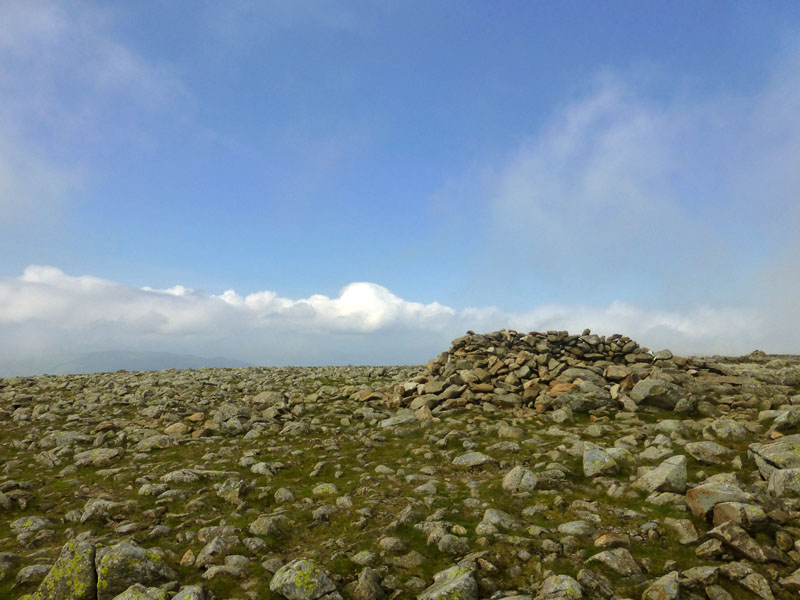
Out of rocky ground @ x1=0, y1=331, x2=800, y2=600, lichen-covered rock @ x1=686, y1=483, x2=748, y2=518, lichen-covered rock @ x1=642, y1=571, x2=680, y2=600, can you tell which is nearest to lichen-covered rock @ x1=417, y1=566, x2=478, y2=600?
rocky ground @ x1=0, y1=331, x2=800, y2=600

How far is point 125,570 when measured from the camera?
22.6ft

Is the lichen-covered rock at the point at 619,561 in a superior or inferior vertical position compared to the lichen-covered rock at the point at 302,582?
superior

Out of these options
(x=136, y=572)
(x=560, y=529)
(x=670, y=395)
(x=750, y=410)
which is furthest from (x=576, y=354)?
Answer: (x=136, y=572)

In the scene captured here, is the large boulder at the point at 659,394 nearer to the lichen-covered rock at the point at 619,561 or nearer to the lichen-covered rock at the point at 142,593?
the lichen-covered rock at the point at 619,561

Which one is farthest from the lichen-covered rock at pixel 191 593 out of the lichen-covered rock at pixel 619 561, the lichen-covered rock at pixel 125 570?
the lichen-covered rock at pixel 619 561

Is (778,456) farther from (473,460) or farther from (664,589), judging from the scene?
(473,460)

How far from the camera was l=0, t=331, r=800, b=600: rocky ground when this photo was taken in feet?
22.1

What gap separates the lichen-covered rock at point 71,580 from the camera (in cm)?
659

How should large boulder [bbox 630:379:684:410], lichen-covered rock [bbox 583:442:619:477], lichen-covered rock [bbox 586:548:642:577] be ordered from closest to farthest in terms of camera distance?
lichen-covered rock [bbox 586:548:642:577] < lichen-covered rock [bbox 583:442:619:477] < large boulder [bbox 630:379:684:410]

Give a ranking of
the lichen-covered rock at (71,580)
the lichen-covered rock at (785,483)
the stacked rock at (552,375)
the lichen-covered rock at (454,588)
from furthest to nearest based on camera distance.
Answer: the stacked rock at (552,375)
the lichen-covered rock at (785,483)
the lichen-covered rock at (71,580)
the lichen-covered rock at (454,588)

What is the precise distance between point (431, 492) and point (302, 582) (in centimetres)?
435

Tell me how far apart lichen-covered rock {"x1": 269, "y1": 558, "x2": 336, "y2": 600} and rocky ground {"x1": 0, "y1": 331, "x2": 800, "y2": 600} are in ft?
0.10

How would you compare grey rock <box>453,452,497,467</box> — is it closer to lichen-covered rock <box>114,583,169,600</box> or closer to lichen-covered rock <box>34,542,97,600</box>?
lichen-covered rock <box>114,583,169,600</box>

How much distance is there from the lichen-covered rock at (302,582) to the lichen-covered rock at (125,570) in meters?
1.94
